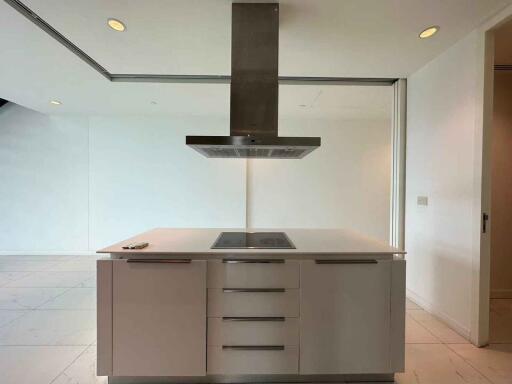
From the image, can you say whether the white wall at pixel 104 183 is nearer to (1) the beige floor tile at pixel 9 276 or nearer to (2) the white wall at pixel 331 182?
(2) the white wall at pixel 331 182

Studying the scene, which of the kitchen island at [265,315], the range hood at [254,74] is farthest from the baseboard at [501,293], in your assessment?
the range hood at [254,74]

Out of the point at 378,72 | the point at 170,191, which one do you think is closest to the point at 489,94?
the point at 378,72

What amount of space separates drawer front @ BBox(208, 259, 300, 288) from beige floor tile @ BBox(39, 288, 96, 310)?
6.45 ft

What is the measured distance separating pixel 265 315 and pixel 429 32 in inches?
98.5

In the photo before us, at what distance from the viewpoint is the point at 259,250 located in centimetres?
168

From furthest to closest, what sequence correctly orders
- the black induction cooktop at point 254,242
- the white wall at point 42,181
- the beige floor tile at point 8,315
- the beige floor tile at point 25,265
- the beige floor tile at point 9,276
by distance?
the white wall at point 42,181
the beige floor tile at point 25,265
the beige floor tile at point 9,276
the beige floor tile at point 8,315
the black induction cooktop at point 254,242

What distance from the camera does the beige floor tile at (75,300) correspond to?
113 inches

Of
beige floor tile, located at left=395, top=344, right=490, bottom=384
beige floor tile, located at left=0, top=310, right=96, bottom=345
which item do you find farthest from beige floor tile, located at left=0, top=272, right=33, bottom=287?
beige floor tile, located at left=395, top=344, right=490, bottom=384

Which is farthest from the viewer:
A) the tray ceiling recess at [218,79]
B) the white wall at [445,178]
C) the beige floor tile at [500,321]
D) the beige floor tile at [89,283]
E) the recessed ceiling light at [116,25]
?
the beige floor tile at [89,283]

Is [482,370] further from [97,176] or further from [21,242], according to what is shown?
[21,242]

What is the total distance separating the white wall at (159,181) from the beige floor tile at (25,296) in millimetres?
1640

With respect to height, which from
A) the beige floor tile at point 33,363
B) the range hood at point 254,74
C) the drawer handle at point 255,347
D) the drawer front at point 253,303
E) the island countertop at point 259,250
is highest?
the range hood at point 254,74

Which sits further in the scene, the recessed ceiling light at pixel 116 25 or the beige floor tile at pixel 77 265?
the beige floor tile at pixel 77 265

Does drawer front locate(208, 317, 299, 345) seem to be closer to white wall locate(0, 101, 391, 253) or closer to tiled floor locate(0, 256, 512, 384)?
tiled floor locate(0, 256, 512, 384)
